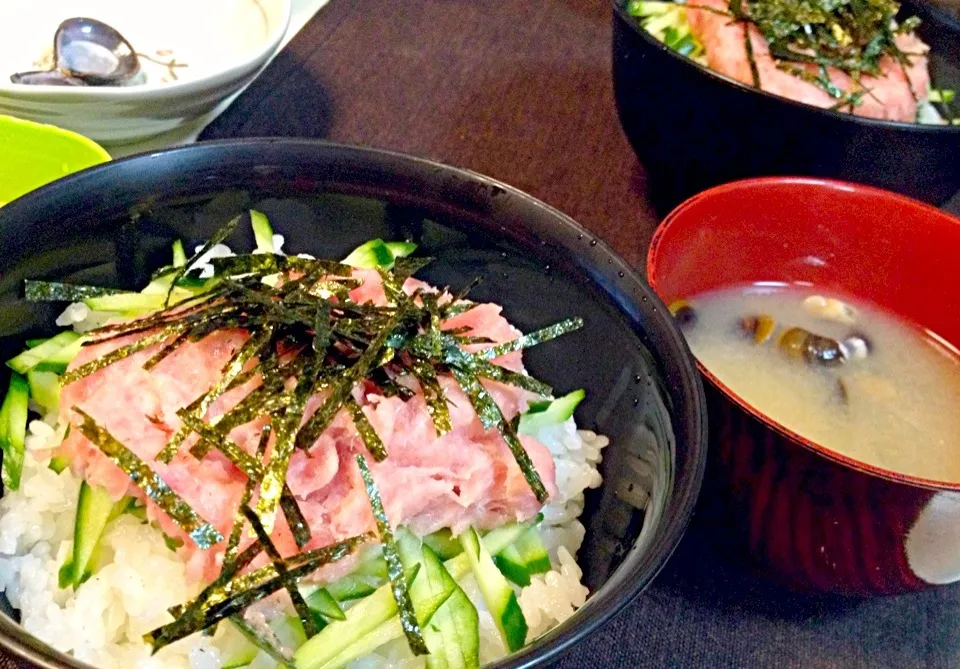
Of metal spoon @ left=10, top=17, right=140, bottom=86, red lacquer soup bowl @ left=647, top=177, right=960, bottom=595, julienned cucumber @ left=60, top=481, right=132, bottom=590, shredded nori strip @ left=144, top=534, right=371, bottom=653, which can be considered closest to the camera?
shredded nori strip @ left=144, top=534, right=371, bottom=653

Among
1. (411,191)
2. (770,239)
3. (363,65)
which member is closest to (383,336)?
(411,191)

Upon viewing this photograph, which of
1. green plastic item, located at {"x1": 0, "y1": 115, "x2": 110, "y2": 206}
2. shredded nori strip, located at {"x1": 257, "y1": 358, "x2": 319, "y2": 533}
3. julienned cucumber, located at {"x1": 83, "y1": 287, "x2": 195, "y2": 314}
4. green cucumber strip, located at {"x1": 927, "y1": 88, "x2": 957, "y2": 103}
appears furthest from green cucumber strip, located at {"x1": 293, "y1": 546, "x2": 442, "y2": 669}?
green cucumber strip, located at {"x1": 927, "y1": 88, "x2": 957, "y2": 103}

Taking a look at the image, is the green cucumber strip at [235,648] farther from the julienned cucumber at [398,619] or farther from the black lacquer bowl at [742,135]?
the black lacquer bowl at [742,135]

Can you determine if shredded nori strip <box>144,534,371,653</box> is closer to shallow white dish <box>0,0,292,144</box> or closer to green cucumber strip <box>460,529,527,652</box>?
green cucumber strip <box>460,529,527,652</box>

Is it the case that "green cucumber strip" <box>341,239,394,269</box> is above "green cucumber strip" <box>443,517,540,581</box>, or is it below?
above

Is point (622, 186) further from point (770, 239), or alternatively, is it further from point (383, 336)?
point (383, 336)
